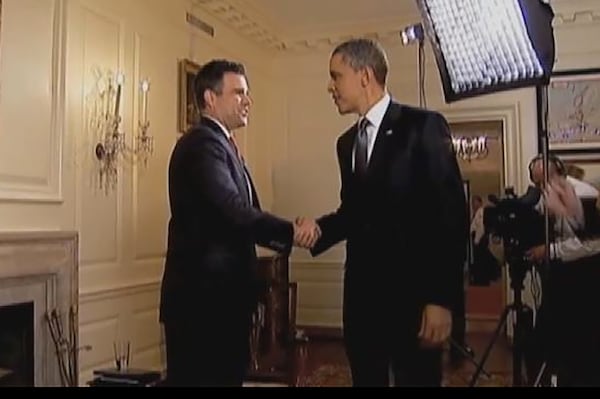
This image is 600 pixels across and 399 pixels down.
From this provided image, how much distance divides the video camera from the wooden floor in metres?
0.89

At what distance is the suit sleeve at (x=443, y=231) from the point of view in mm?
1491

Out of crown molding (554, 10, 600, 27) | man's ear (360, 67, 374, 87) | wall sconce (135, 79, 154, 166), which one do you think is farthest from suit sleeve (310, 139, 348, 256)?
crown molding (554, 10, 600, 27)

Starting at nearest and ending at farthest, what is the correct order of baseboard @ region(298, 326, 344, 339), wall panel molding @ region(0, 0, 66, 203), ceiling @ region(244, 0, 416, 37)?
wall panel molding @ region(0, 0, 66, 203) < ceiling @ region(244, 0, 416, 37) < baseboard @ region(298, 326, 344, 339)

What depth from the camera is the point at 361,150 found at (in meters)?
1.64

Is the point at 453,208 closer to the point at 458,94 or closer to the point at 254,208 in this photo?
the point at 458,94

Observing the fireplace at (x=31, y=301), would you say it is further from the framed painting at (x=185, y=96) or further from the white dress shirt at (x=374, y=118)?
the white dress shirt at (x=374, y=118)

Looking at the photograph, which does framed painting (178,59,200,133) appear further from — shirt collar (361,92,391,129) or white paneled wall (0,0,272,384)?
shirt collar (361,92,391,129)

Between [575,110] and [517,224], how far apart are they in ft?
7.41

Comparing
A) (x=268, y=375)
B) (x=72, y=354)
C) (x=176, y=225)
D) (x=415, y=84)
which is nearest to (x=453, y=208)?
(x=176, y=225)

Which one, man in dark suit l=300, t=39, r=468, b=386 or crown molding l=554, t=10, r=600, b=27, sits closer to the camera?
man in dark suit l=300, t=39, r=468, b=386

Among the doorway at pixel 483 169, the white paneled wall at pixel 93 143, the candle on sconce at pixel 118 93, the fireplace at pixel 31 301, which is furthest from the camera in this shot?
the doorway at pixel 483 169

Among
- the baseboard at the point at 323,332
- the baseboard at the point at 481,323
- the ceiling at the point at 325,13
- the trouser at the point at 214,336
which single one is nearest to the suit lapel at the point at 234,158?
the trouser at the point at 214,336

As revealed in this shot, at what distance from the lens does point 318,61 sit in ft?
18.5

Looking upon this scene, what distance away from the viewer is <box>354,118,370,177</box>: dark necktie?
162cm
